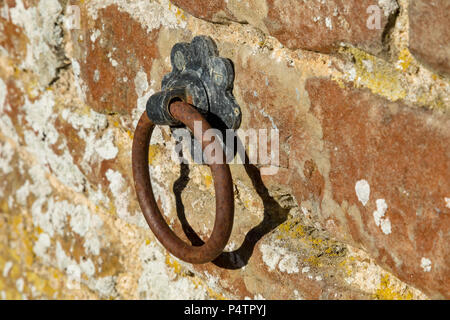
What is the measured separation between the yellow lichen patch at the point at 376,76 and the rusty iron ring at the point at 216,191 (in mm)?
204

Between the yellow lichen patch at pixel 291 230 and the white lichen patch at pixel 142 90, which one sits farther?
the white lichen patch at pixel 142 90

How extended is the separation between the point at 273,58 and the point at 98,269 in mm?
687

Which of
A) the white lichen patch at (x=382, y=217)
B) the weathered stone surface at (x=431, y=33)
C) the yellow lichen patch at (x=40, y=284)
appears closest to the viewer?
the weathered stone surface at (x=431, y=33)

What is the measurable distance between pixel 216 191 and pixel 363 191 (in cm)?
19

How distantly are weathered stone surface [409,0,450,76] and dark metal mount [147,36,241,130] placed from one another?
0.30 m

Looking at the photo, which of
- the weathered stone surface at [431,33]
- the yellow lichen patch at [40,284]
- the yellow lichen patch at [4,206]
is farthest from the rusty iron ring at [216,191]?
the yellow lichen patch at [4,206]

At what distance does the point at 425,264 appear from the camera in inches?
25.9

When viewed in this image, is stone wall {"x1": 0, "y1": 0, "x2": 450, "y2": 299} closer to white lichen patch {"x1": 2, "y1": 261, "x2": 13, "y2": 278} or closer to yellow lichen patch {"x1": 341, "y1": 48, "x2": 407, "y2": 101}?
yellow lichen patch {"x1": 341, "y1": 48, "x2": 407, "y2": 101}

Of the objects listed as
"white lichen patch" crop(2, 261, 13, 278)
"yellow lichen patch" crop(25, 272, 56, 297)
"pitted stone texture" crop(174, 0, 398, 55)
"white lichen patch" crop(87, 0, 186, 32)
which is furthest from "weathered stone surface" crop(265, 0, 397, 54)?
"white lichen patch" crop(2, 261, 13, 278)

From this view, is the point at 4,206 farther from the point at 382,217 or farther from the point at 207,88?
the point at 382,217

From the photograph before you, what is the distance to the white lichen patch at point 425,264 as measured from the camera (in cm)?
65

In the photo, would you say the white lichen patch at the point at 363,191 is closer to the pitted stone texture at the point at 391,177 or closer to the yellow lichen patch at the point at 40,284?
the pitted stone texture at the point at 391,177

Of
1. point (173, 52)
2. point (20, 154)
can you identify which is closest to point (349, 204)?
point (173, 52)

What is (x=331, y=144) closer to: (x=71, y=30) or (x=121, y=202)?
(x=121, y=202)
